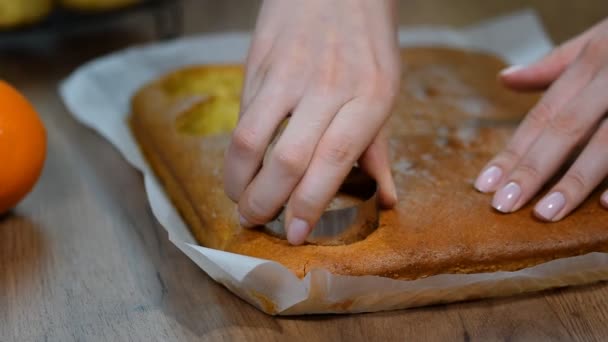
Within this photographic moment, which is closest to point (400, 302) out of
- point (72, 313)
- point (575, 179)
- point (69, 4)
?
point (575, 179)

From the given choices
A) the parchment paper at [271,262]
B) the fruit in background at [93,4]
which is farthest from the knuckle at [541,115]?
the fruit in background at [93,4]

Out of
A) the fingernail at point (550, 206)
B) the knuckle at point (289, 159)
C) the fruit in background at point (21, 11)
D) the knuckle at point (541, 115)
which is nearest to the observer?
the knuckle at point (289, 159)

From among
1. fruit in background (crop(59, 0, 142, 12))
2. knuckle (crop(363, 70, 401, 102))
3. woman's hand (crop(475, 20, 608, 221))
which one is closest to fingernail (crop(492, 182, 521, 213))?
woman's hand (crop(475, 20, 608, 221))

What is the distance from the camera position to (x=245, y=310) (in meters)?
0.96

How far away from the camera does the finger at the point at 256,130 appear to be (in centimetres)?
92

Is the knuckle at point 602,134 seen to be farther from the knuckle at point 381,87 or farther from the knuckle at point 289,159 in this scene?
the knuckle at point 289,159

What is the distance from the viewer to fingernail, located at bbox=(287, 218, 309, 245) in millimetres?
927

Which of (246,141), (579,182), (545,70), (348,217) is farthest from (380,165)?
(545,70)

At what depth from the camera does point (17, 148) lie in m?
1.05

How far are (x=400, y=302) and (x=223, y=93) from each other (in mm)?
636

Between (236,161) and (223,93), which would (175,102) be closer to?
(223,93)

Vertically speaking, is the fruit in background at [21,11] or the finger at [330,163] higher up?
the finger at [330,163]

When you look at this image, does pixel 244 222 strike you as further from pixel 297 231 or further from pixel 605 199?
pixel 605 199

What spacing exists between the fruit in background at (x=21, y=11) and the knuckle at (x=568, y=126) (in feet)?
3.40
